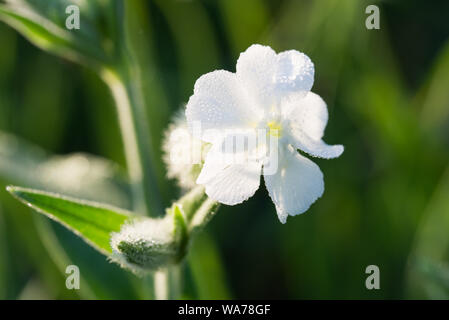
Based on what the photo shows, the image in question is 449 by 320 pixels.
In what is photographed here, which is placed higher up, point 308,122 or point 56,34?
point 56,34

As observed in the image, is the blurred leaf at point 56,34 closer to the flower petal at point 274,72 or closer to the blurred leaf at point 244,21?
the flower petal at point 274,72

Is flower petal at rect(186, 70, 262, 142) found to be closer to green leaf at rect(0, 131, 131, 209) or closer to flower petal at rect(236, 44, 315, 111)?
flower petal at rect(236, 44, 315, 111)

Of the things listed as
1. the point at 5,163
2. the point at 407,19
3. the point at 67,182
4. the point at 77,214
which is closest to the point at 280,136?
the point at 77,214

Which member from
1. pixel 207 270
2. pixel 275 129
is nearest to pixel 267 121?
pixel 275 129

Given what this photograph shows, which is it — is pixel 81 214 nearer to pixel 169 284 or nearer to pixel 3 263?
pixel 169 284

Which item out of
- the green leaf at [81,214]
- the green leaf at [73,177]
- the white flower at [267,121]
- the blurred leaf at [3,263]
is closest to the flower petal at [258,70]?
the white flower at [267,121]

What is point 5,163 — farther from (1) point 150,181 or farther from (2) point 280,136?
(2) point 280,136

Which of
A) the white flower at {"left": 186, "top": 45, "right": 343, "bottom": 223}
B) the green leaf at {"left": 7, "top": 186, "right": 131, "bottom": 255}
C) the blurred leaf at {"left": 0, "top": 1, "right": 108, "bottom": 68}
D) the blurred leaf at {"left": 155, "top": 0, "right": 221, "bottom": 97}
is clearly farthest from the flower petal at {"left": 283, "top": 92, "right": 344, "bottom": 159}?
the blurred leaf at {"left": 155, "top": 0, "right": 221, "bottom": 97}

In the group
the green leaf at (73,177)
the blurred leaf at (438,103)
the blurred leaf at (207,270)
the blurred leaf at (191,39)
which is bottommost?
the blurred leaf at (207,270)
